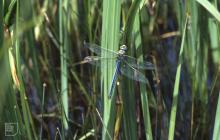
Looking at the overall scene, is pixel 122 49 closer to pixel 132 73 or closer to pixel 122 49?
pixel 122 49

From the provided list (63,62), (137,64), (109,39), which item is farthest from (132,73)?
(63,62)

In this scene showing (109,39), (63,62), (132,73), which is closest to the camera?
(109,39)

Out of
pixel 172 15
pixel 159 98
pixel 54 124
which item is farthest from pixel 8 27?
pixel 172 15

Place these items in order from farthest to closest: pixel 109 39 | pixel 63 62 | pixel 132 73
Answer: pixel 63 62 < pixel 132 73 < pixel 109 39

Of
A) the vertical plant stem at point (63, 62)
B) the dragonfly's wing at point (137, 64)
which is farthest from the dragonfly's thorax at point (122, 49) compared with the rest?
the vertical plant stem at point (63, 62)

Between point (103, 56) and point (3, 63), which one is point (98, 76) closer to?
point (103, 56)

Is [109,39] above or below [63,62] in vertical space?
above

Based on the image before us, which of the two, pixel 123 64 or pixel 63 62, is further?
Answer: pixel 63 62
